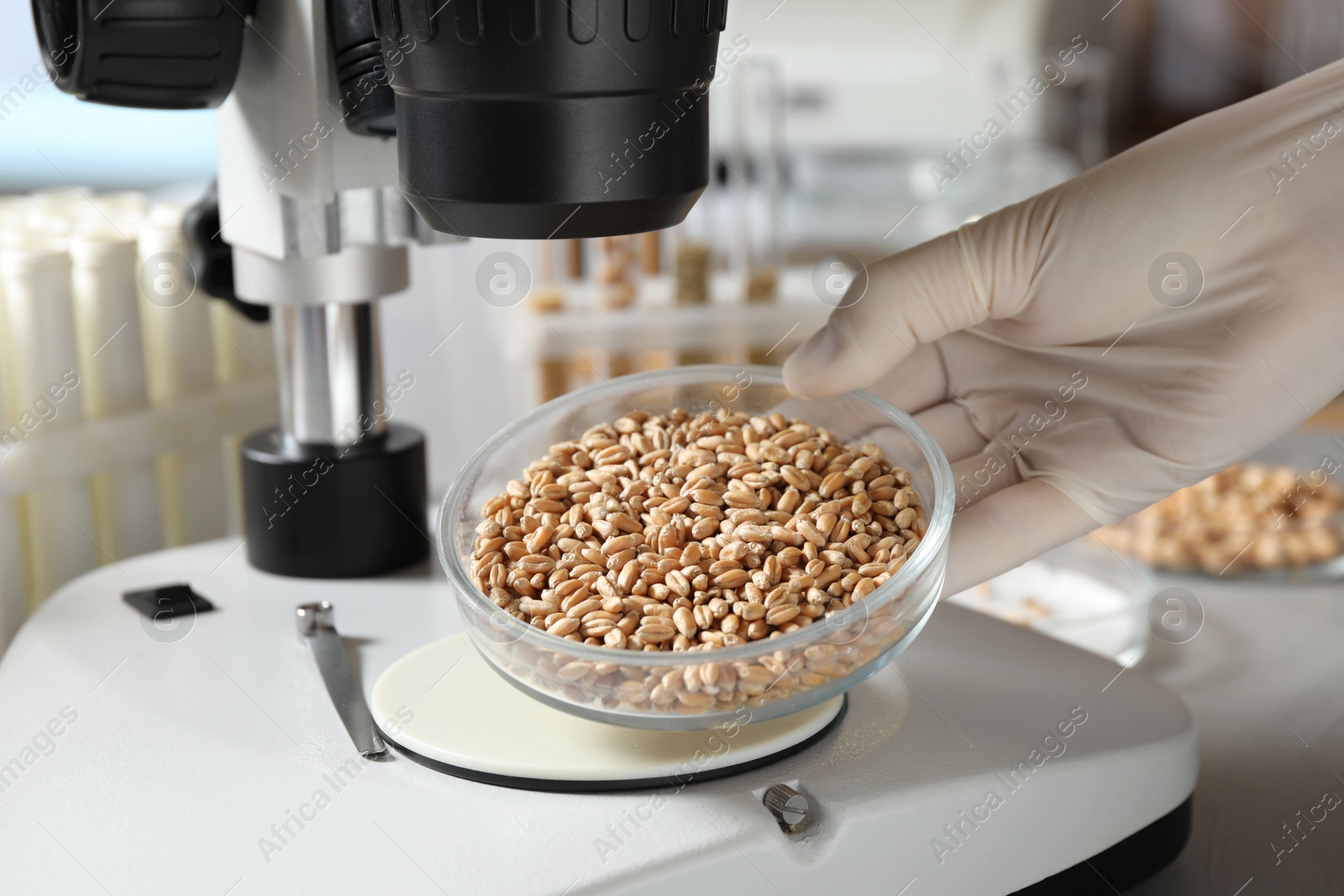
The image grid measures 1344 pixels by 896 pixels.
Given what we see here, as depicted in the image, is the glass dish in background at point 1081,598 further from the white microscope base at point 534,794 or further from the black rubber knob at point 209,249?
the black rubber knob at point 209,249

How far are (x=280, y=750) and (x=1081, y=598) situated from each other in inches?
25.1

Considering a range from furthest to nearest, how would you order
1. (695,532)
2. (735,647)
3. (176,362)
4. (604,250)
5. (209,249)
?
(604,250) < (176,362) < (209,249) < (695,532) < (735,647)

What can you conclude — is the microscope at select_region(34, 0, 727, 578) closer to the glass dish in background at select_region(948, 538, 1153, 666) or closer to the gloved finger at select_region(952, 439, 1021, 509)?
the gloved finger at select_region(952, 439, 1021, 509)

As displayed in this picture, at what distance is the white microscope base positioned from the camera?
485mm

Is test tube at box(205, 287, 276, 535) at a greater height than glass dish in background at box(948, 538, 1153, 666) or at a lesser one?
greater

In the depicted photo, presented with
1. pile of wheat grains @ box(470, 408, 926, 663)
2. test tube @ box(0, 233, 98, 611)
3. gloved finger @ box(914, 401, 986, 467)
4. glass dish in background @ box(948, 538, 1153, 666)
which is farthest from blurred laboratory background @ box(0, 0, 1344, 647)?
glass dish in background @ box(948, 538, 1153, 666)

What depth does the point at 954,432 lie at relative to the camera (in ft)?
2.58

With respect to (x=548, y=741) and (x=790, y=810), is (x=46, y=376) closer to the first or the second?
(x=548, y=741)

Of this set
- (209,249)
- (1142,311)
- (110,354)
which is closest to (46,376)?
(110,354)

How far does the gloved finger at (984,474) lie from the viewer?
0.73m

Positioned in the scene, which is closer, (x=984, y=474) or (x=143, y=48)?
(x=143, y=48)

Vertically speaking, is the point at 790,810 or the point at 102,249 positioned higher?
the point at 102,249

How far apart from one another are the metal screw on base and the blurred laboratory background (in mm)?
276

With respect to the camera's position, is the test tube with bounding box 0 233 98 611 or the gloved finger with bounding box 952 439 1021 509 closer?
the gloved finger with bounding box 952 439 1021 509
